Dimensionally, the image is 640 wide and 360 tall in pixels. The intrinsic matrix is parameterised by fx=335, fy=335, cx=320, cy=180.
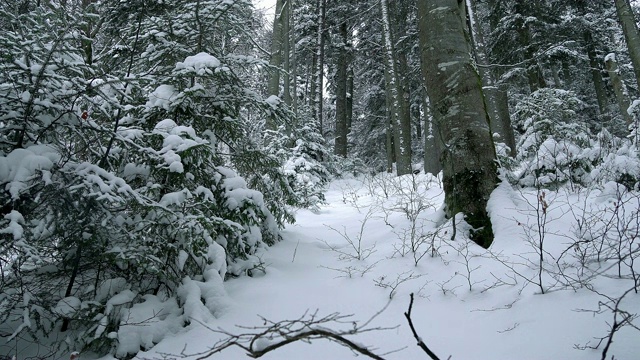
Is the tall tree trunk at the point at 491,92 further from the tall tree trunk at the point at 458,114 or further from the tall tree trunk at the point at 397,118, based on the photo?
the tall tree trunk at the point at 458,114

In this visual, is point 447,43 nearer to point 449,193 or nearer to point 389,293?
point 449,193

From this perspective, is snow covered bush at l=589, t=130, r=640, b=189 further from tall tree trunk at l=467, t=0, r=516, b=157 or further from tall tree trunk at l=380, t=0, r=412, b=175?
tall tree trunk at l=380, t=0, r=412, b=175

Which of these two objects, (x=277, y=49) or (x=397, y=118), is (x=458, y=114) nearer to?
(x=277, y=49)

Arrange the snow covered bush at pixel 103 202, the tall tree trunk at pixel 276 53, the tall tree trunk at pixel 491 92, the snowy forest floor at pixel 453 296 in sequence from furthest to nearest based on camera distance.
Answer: the tall tree trunk at pixel 276 53
the tall tree trunk at pixel 491 92
the snow covered bush at pixel 103 202
the snowy forest floor at pixel 453 296

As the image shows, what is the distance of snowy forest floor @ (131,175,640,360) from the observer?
1.67 m

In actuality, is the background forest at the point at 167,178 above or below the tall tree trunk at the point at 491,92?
below

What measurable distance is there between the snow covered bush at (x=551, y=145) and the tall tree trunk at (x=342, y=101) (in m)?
9.19

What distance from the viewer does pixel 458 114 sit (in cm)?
326

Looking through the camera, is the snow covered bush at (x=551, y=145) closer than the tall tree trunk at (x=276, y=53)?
Yes

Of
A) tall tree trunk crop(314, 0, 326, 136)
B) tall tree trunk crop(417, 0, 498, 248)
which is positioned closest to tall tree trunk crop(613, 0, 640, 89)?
tall tree trunk crop(417, 0, 498, 248)

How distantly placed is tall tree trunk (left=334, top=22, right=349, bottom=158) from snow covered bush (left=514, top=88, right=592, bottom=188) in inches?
362

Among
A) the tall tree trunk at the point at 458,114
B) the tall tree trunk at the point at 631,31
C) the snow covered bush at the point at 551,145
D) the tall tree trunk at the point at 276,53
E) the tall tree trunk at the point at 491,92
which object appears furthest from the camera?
the tall tree trunk at the point at 276,53

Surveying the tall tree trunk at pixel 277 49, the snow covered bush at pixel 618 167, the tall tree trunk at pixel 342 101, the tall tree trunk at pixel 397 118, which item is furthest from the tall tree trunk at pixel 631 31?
the tall tree trunk at pixel 342 101

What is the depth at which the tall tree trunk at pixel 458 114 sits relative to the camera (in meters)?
3.04
